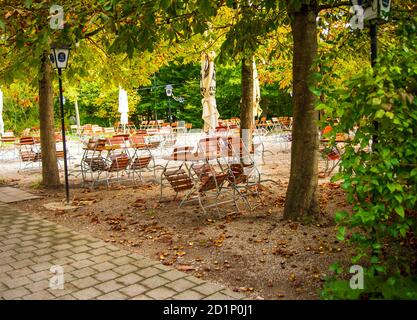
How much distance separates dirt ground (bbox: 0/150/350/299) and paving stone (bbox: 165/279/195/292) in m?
0.22

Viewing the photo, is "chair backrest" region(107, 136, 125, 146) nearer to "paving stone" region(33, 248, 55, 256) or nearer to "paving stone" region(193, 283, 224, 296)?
"paving stone" region(33, 248, 55, 256)

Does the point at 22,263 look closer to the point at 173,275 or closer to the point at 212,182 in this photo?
the point at 173,275

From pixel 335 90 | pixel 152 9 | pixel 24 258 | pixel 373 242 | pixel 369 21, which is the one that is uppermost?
pixel 152 9

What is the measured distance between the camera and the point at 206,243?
5340 millimetres

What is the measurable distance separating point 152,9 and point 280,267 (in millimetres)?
3247

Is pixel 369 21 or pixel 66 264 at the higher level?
pixel 369 21

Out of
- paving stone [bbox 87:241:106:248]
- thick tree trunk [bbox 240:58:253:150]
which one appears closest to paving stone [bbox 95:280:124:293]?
paving stone [bbox 87:241:106:248]

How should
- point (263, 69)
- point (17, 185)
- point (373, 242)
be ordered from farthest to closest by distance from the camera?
1. point (263, 69)
2. point (17, 185)
3. point (373, 242)

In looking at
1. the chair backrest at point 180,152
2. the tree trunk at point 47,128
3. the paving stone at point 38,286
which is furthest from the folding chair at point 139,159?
the paving stone at point 38,286

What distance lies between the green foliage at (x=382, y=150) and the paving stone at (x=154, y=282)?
5.53 ft

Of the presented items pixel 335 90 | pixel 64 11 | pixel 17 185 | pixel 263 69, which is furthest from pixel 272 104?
pixel 335 90

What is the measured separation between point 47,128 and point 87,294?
6574 mm

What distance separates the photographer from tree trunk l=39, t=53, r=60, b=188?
9656mm
